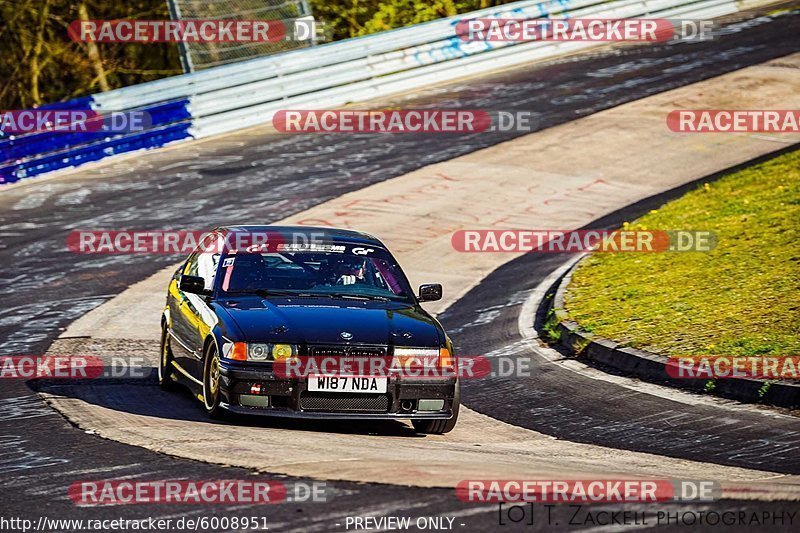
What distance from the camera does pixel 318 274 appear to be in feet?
33.1

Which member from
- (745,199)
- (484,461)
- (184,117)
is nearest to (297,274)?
(484,461)

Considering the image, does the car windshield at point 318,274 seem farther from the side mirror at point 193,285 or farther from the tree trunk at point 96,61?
the tree trunk at point 96,61

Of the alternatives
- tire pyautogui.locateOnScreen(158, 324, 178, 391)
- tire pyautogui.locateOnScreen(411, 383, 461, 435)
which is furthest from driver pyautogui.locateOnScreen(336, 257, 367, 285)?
tire pyautogui.locateOnScreen(158, 324, 178, 391)

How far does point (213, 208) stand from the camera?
66.8ft

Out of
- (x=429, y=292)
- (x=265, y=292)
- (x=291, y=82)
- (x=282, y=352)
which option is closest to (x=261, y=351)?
(x=282, y=352)

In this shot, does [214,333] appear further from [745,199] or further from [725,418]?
[745,199]

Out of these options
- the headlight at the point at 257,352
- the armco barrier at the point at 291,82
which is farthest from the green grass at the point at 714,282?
the armco barrier at the point at 291,82

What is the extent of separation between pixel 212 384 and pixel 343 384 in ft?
3.55

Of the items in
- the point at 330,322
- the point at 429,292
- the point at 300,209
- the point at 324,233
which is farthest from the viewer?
the point at 300,209

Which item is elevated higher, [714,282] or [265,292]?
[265,292]

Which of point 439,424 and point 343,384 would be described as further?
point 439,424

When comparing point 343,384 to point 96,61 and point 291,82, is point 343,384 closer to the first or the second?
point 291,82

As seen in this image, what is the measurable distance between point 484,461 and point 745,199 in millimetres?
11413

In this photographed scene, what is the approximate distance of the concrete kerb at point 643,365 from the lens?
957cm
